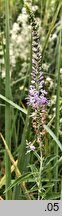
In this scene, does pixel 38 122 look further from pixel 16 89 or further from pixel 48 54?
pixel 48 54

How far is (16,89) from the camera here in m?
4.14

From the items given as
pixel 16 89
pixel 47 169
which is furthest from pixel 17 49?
pixel 47 169

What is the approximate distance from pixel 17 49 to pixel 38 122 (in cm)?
245

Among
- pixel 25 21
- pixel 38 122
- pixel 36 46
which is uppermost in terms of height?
pixel 25 21

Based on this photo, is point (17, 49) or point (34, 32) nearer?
point (34, 32)

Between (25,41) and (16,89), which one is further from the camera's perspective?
(25,41)
